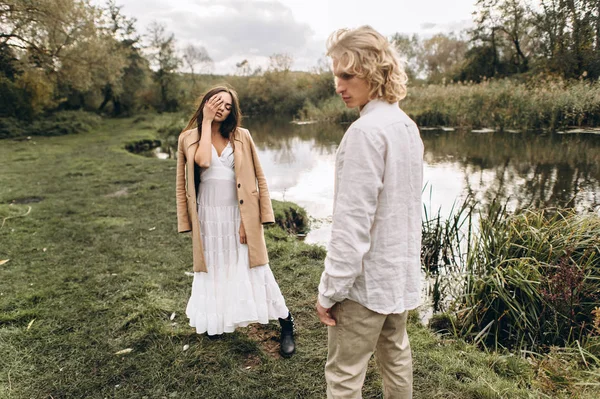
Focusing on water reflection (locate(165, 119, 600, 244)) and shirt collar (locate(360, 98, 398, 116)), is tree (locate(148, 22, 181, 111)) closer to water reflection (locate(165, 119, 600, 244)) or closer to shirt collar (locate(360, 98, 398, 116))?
water reflection (locate(165, 119, 600, 244))

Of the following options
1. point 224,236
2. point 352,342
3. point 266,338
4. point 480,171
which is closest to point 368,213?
point 352,342

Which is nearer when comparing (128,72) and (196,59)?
(128,72)

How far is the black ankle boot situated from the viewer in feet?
9.52

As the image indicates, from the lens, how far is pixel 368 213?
4.86 feet

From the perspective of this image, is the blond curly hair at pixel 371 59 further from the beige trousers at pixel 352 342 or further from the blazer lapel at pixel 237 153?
the blazer lapel at pixel 237 153

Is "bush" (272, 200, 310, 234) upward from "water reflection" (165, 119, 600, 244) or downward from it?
downward

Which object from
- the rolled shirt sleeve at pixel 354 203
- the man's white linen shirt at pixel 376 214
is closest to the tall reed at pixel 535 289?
the man's white linen shirt at pixel 376 214

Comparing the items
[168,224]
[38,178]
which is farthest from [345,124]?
[168,224]

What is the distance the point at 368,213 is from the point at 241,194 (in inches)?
55.9

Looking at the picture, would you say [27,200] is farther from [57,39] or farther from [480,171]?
[57,39]

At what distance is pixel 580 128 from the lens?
12.8 m

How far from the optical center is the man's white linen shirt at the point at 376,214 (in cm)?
146

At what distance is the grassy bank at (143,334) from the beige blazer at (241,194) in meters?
0.77

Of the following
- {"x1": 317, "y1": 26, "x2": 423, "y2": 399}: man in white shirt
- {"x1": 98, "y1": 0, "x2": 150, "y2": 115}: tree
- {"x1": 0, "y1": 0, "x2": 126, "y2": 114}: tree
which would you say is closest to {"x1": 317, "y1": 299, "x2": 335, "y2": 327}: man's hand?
{"x1": 317, "y1": 26, "x2": 423, "y2": 399}: man in white shirt
